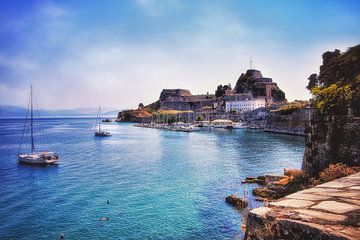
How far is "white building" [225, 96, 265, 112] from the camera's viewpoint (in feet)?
520

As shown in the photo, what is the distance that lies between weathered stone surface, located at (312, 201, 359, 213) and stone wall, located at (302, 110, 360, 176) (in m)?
9.19

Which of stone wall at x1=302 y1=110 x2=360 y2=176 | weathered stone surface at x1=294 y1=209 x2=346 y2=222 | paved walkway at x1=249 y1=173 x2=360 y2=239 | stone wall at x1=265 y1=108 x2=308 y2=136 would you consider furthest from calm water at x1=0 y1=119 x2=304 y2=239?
stone wall at x1=265 y1=108 x2=308 y2=136

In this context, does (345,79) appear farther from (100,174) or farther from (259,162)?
(259,162)

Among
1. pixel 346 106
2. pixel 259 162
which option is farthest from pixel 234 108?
pixel 346 106

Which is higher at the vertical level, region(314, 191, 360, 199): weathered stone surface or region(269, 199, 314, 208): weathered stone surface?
region(314, 191, 360, 199): weathered stone surface

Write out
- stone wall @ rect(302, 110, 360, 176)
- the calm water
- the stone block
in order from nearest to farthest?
the stone block, stone wall @ rect(302, 110, 360, 176), the calm water

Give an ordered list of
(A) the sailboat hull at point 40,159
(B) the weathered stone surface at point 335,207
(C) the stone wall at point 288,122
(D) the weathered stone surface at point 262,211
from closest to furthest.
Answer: (B) the weathered stone surface at point 335,207 < (D) the weathered stone surface at point 262,211 < (A) the sailboat hull at point 40,159 < (C) the stone wall at point 288,122

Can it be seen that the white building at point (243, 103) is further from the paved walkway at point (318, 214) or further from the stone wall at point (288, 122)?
the paved walkway at point (318, 214)

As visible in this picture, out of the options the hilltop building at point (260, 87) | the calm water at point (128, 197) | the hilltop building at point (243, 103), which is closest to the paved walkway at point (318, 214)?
the calm water at point (128, 197)

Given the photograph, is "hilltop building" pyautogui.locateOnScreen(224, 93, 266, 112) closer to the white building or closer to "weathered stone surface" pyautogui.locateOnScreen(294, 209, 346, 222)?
the white building

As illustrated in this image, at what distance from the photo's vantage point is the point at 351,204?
3732mm

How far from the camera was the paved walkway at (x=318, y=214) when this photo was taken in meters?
2.90

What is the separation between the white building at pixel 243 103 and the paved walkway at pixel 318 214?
15747cm

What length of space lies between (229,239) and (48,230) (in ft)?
41.2
